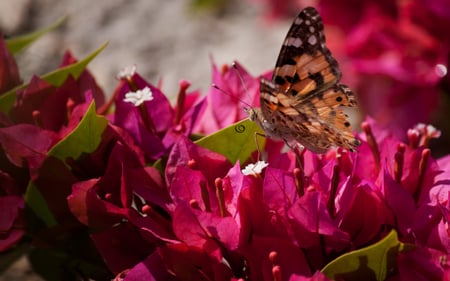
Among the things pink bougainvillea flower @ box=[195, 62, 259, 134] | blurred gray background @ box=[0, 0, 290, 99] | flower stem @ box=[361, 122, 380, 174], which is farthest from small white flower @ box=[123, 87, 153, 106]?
blurred gray background @ box=[0, 0, 290, 99]

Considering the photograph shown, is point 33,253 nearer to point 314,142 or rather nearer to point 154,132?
point 154,132

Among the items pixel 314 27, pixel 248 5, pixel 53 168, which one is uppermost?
pixel 314 27

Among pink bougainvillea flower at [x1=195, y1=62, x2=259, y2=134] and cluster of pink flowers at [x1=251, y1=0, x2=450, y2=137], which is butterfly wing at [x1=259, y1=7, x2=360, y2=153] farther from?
cluster of pink flowers at [x1=251, y1=0, x2=450, y2=137]

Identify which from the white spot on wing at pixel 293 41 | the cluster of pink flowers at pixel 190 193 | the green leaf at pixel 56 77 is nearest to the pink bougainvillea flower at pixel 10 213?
the cluster of pink flowers at pixel 190 193

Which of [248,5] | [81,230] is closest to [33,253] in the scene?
[81,230]

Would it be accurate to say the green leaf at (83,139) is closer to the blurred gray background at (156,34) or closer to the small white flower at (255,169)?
the small white flower at (255,169)

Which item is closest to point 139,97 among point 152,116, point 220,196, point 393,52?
point 152,116

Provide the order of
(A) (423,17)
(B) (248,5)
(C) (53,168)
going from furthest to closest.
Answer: (B) (248,5)
(A) (423,17)
(C) (53,168)

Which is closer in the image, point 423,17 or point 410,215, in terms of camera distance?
point 410,215
